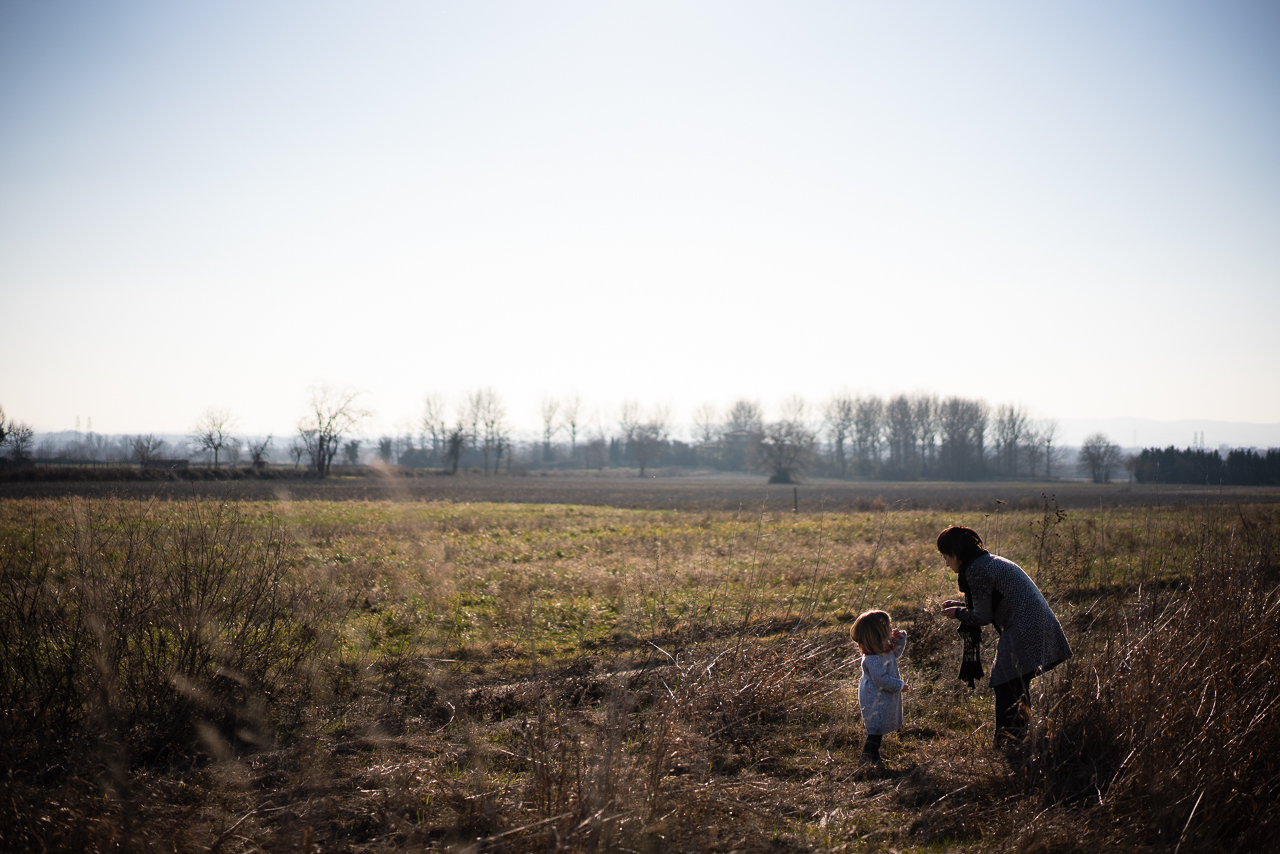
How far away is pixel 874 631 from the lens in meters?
4.95

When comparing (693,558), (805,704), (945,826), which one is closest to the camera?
(945,826)

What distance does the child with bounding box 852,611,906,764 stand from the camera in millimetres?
4945

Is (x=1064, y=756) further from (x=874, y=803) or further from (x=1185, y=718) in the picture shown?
(x=874, y=803)

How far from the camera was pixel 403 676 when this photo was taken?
22.8 feet

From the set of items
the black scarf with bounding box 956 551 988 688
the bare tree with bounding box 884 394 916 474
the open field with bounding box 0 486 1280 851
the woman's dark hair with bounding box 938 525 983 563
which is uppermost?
the bare tree with bounding box 884 394 916 474

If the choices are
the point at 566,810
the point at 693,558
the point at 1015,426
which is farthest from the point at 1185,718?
the point at 1015,426

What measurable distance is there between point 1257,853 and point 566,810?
388cm

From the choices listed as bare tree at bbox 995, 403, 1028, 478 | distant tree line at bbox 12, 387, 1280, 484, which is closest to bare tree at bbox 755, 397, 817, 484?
distant tree line at bbox 12, 387, 1280, 484

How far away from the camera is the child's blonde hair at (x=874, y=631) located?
16.2ft

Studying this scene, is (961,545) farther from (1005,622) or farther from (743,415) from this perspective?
(743,415)

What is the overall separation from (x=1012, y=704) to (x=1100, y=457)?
322 feet

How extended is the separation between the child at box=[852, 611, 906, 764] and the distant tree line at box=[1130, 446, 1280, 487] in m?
71.6

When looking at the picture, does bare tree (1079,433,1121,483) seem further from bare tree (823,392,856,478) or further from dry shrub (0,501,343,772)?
dry shrub (0,501,343,772)

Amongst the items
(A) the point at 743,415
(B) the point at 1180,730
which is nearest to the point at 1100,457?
(A) the point at 743,415
